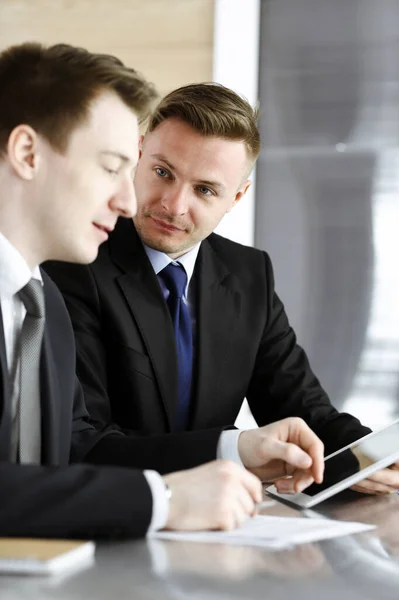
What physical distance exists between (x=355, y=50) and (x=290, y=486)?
271 cm

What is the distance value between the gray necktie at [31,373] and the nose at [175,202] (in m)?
0.81

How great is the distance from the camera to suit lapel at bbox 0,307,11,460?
4.71ft

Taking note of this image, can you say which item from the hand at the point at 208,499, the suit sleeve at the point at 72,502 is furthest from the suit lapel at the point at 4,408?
the hand at the point at 208,499

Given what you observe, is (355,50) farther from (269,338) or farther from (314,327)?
(269,338)

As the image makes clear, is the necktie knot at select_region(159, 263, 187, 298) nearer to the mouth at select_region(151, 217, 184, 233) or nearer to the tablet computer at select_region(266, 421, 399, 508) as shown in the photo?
the mouth at select_region(151, 217, 184, 233)

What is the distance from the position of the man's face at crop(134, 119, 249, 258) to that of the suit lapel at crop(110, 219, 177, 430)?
92mm

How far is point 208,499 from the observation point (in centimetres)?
130

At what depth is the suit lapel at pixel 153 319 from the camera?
2244 millimetres

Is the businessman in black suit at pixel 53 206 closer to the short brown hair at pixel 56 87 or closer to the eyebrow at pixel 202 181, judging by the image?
the short brown hair at pixel 56 87

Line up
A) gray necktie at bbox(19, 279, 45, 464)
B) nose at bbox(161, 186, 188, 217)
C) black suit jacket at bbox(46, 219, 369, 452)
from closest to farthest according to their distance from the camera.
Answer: gray necktie at bbox(19, 279, 45, 464), black suit jacket at bbox(46, 219, 369, 452), nose at bbox(161, 186, 188, 217)

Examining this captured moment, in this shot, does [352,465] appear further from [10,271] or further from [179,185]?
[179,185]

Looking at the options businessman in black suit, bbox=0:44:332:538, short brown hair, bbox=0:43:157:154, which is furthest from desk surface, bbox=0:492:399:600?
short brown hair, bbox=0:43:157:154

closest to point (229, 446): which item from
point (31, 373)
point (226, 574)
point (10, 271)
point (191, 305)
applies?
point (31, 373)

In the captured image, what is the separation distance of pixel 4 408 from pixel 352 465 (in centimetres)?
61
